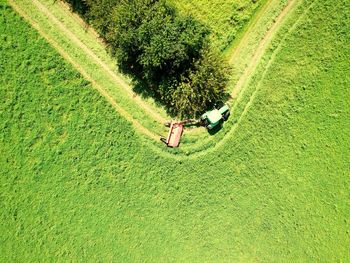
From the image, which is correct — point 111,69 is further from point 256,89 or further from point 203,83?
point 256,89

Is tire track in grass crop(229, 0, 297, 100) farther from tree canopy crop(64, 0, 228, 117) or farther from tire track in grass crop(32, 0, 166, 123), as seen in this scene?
tire track in grass crop(32, 0, 166, 123)

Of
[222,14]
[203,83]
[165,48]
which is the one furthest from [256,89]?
[165,48]

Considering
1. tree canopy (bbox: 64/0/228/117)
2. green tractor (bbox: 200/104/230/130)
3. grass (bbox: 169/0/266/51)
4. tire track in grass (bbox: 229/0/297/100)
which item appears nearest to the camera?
tree canopy (bbox: 64/0/228/117)

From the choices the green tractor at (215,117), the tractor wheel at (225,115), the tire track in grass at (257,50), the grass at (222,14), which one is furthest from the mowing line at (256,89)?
the grass at (222,14)

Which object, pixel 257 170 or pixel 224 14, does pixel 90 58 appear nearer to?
pixel 224 14

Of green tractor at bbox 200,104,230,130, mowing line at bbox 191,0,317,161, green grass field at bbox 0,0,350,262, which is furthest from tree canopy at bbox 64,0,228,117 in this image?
green grass field at bbox 0,0,350,262

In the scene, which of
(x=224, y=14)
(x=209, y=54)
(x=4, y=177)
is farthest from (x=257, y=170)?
(x=4, y=177)
